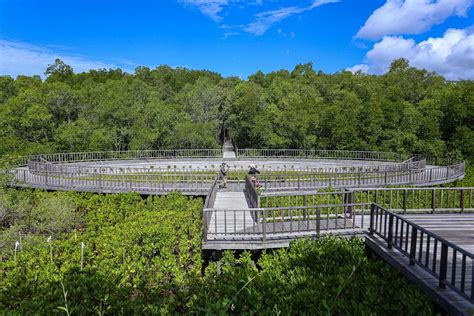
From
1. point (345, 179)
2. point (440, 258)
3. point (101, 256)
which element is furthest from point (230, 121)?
point (440, 258)

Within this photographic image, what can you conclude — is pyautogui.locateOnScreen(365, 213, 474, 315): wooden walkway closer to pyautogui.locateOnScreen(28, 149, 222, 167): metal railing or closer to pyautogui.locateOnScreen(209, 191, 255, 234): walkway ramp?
pyautogui.locateOnScreen(209, 191, 255, 234): walkway ramp

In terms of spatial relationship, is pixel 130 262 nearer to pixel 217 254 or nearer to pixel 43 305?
pixel 217 254

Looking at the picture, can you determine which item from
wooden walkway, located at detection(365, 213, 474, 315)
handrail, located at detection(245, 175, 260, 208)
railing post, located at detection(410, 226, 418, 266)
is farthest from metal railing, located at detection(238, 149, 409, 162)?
railing post, located at detection(410, 226, 418, 266)

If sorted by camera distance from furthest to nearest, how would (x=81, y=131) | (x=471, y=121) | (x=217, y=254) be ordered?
(x=471, y=121) < (x=81, y=131) < (x=217, y=254)

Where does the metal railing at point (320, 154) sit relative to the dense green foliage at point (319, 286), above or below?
above

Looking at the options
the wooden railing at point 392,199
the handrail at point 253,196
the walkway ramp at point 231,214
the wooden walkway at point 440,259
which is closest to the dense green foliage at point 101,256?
the walkway ramp at point 231,214

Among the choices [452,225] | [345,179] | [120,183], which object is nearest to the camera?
[452,225]

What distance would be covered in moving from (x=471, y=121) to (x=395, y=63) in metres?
24.3

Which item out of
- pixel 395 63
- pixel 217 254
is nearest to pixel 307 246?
pixel 217 254

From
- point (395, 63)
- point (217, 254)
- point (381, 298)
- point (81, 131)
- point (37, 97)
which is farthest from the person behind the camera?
point (395, 63)

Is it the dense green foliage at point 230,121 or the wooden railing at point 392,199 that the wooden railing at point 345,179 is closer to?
the wooden railing at point 392,199

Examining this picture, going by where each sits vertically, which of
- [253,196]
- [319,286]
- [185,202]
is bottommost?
[185,202]

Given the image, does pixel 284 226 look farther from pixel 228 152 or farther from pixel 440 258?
pixel 228 152

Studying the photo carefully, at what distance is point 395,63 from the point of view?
60844 mm
